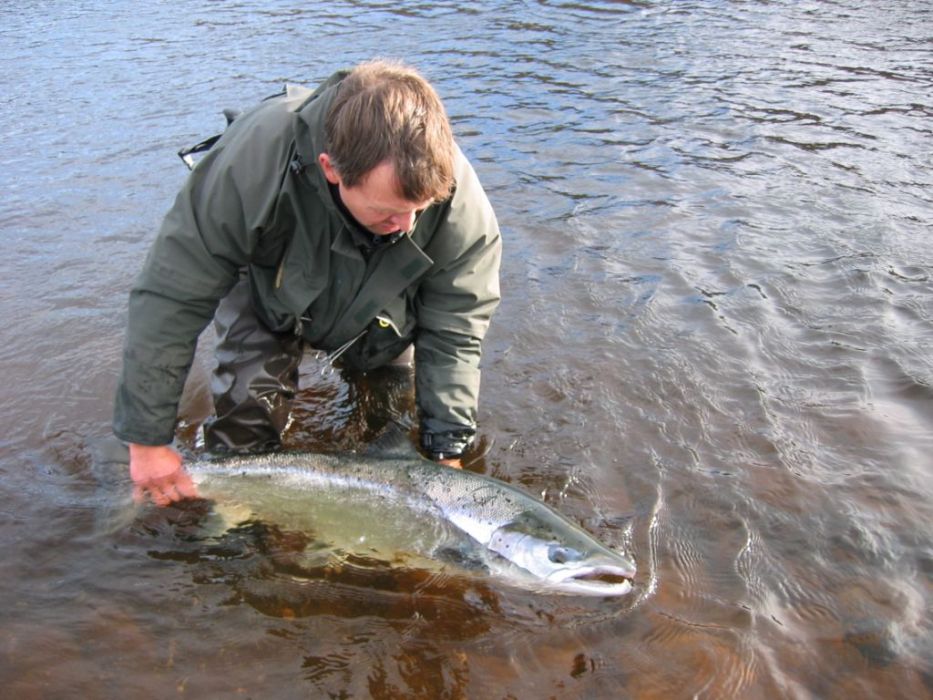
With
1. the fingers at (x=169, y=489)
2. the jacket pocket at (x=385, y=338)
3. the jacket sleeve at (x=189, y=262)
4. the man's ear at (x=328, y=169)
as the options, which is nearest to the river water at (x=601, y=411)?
the fingers at (x=169, y=489)

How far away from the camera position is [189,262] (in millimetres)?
3705

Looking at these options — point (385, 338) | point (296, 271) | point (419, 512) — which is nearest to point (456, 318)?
point (385, 338)

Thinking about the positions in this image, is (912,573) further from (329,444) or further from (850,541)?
(329,444)

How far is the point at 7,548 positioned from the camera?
4.12m

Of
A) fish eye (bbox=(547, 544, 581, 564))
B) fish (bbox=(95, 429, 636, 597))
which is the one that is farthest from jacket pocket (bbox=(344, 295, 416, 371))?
fish eye (bbox=(547, 544, 581, 564))

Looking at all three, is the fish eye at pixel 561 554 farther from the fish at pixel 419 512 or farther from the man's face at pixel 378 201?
the man's face at pixel 378 201

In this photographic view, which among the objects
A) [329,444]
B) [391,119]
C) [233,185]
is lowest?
[329,444]

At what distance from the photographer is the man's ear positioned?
3.46 m

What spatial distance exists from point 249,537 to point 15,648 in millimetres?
1116

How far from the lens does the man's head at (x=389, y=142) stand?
3.21 meters

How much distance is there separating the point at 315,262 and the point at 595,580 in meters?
1.99

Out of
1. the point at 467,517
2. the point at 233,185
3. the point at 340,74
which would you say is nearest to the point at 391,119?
the point at 340,74

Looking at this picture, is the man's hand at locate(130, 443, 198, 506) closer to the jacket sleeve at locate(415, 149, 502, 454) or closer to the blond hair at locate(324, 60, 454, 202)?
the jacket sleeve at locate(415, 149, 502, 454)

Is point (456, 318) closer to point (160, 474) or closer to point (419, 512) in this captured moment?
point (419, 512)
